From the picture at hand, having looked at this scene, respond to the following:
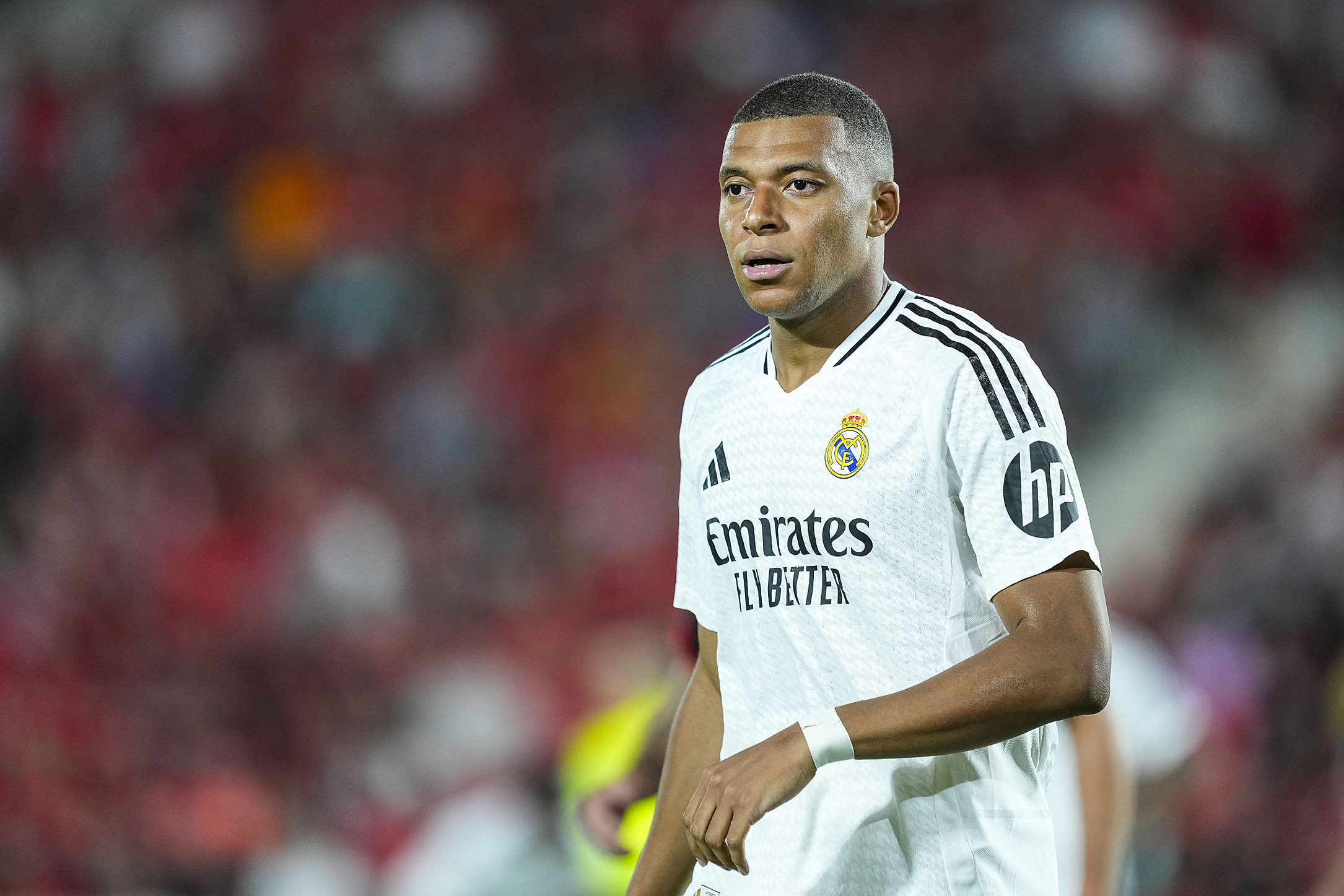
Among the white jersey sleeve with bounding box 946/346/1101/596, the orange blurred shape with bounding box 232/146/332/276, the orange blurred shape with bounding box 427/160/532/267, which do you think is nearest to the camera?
the white jersey sleeve with bounding box 946/346/1101/596

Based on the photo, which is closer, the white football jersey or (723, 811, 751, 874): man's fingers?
(723, 811, 751, 874): man's fingers

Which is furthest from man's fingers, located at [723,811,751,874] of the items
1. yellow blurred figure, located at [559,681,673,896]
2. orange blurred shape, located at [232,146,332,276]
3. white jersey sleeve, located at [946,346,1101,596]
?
orange blurred shape, located at [232,146,332,276]

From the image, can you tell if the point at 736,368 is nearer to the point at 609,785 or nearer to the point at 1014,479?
the point at 1014,479

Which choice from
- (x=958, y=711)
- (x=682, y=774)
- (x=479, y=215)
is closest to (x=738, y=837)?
(x=958, y=711)

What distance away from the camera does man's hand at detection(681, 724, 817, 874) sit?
1.89 metres

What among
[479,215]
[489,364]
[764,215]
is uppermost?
[479,215]

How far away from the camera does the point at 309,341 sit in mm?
9953

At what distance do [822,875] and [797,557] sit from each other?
0.47 meters

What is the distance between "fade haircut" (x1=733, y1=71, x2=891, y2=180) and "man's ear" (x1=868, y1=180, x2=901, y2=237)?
0.03 meters

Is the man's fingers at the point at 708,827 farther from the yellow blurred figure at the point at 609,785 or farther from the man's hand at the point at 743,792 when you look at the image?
the yellow blurred figure at the point at 609,785

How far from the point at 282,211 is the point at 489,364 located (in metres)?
2.11

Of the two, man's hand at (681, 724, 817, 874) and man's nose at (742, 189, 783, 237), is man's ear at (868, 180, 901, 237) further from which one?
man's hand at (681, 724, 817, 874)

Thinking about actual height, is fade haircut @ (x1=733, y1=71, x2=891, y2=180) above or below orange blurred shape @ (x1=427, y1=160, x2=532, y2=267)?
below

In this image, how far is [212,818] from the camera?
7719 mm
